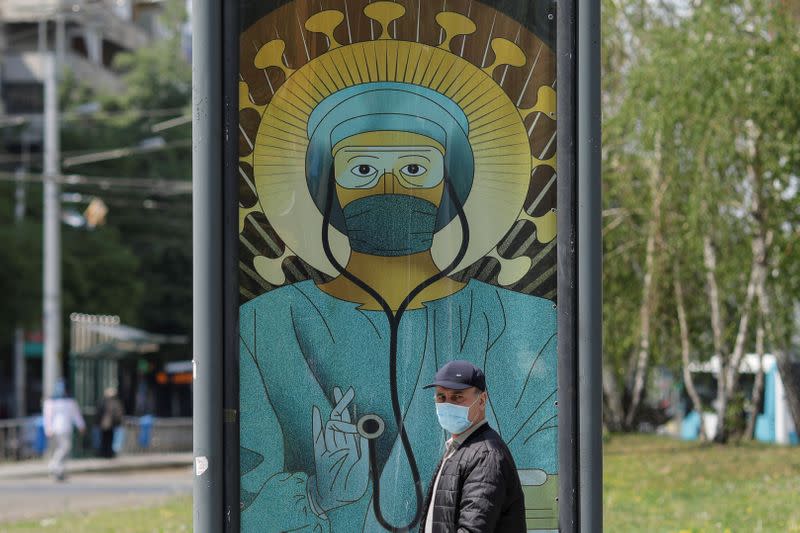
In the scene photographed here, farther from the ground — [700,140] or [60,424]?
[700,140]

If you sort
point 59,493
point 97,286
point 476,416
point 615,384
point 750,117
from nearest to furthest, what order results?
point 476,416 → point 750,117 → point 59,493 → point 615,384 → point 97,286

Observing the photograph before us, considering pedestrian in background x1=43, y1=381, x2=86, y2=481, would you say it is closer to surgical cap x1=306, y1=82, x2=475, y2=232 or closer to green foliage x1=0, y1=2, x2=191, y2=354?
green foliage x1=0, y1=2, x2=191, y2=354

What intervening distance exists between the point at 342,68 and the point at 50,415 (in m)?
20.2

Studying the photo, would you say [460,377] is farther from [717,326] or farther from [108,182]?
[108,182]

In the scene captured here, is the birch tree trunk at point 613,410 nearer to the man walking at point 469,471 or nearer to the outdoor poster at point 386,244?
the outdoor poster at point 386,244

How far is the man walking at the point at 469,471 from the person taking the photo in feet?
15.5

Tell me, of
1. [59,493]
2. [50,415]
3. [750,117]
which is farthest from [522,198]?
[50,415]

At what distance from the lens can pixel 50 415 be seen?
24.4 meters

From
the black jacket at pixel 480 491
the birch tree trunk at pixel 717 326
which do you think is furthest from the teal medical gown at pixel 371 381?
the birch tree trunk at pixel 717 326

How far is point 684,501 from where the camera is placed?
48.2 ft

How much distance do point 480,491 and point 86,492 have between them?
17.4 meters

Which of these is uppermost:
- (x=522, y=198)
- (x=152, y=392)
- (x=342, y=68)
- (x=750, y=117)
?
(x=750, y=117)

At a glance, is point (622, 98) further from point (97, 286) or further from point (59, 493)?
point (97, 286)

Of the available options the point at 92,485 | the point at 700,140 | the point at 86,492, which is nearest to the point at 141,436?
the point at 92,485
